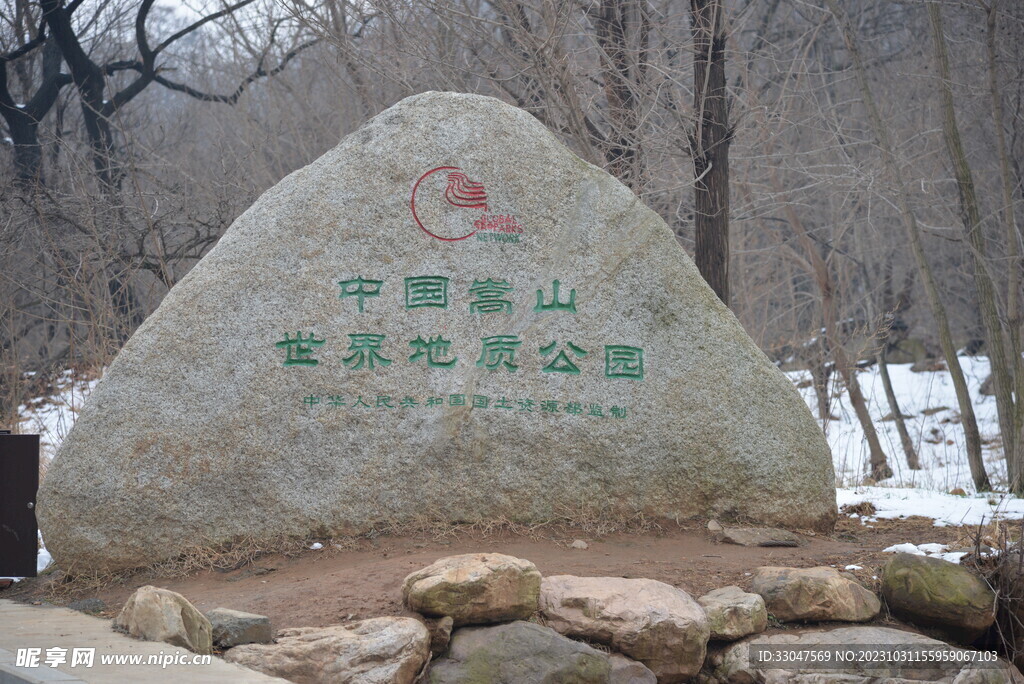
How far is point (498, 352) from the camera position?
6.05 m

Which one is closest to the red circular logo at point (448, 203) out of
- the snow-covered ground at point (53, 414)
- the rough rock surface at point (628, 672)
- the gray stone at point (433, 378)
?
the gray stone at point (433, 378)

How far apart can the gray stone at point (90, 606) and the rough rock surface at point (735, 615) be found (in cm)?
321

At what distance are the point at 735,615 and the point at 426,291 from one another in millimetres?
2804

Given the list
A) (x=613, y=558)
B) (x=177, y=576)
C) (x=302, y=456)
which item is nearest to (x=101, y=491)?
(x=177, y=576)

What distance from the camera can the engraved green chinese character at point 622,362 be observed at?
6117 millimetres

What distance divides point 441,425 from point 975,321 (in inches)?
605

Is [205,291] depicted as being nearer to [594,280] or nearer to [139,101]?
[594,280]

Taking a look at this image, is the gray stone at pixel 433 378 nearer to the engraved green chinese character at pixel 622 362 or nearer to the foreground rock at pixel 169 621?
the engraved green chinese character at pixel 622 362

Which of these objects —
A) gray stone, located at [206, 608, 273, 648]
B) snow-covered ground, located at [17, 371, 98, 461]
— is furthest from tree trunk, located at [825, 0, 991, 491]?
snow-covered ground, located at [17, 371, 98, 461]

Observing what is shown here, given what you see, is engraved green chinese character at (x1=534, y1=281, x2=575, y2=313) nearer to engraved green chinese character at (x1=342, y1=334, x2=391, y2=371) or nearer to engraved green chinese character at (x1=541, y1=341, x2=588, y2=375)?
engraved green chinese character at (x1=541, y1=341, x2=588, y2=375)

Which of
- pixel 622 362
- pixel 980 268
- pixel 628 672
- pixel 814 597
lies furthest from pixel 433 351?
pixel 980 268

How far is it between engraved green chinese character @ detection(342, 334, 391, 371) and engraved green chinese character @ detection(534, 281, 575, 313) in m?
1.06

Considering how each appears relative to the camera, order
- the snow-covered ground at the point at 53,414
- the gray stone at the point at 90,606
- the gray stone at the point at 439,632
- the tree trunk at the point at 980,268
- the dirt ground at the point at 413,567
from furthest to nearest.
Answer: the snow-covered ground at the point at 53,414 → the tree trunk at the point at 980,268 → the gray stone at the point at 90,606 → the dirt ground at the point at 413,567 → the gray stone at the point at 439,632

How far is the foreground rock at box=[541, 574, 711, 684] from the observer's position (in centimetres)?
437
